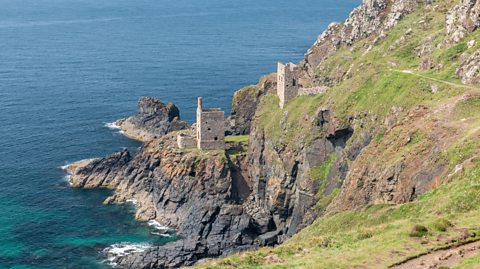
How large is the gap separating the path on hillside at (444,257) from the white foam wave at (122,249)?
196 ft

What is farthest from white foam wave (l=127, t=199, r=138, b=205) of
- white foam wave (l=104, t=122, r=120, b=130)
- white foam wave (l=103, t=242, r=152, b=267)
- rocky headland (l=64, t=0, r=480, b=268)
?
white foam wave (l=104, t=122, r=120, b=130)

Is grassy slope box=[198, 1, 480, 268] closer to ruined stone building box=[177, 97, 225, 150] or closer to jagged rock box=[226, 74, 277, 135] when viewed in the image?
ruined stone building box=[177, 97, 225, 150]

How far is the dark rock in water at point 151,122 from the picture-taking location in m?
148

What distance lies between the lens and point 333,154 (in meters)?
93.4

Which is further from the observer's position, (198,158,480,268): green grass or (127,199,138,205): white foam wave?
(127,199,138,205): white foam wave

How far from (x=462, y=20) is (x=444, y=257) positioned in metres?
58.2

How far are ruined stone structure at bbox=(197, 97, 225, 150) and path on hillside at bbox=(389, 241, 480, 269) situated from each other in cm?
7459

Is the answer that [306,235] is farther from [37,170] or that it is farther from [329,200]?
[37,170]

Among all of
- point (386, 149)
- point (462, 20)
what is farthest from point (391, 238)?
point (462, 20)

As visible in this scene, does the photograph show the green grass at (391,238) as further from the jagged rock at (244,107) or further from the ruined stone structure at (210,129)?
the jagged rock at (244,107)

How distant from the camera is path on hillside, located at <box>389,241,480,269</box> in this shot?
129 ft

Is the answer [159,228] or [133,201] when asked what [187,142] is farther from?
[159,228]

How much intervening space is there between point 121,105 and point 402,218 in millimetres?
131913

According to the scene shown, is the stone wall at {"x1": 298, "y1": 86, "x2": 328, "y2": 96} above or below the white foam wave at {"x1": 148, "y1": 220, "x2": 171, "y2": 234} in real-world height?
above
